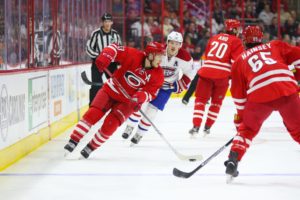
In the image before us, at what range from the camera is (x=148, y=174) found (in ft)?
14.8

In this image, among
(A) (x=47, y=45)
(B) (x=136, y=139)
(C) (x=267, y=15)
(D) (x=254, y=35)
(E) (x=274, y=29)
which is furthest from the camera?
(C) (x=267, y=15)

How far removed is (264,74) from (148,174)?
3.24ft

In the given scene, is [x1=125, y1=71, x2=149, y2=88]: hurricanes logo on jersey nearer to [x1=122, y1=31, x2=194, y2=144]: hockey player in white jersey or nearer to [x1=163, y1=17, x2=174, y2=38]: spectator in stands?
[x1=122, y1=31, x2=194, y2=144]: hockey player in white jersey

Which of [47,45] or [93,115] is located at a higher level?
[47,45]

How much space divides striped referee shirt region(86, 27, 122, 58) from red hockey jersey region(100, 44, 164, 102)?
9.01 feet

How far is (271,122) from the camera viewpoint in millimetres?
7914

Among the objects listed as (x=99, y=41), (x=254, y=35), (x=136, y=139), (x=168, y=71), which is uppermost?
(x=254, y=35)

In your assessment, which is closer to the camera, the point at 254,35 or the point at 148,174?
the point at 254,35

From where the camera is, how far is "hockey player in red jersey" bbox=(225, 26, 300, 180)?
159 inches

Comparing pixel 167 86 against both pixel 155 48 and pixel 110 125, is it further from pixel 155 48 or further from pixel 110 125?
pixel 110 125

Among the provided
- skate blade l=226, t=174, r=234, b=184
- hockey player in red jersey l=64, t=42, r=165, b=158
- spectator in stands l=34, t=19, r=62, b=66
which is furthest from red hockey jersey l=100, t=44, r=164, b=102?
skate blade l=226, t=174, r=234, b=184

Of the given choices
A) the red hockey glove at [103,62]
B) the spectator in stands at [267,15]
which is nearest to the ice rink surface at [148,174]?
the red hockey glove at [103,62]

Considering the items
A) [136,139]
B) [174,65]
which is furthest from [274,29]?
[136,139]

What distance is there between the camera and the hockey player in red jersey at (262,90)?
13.3 feet
